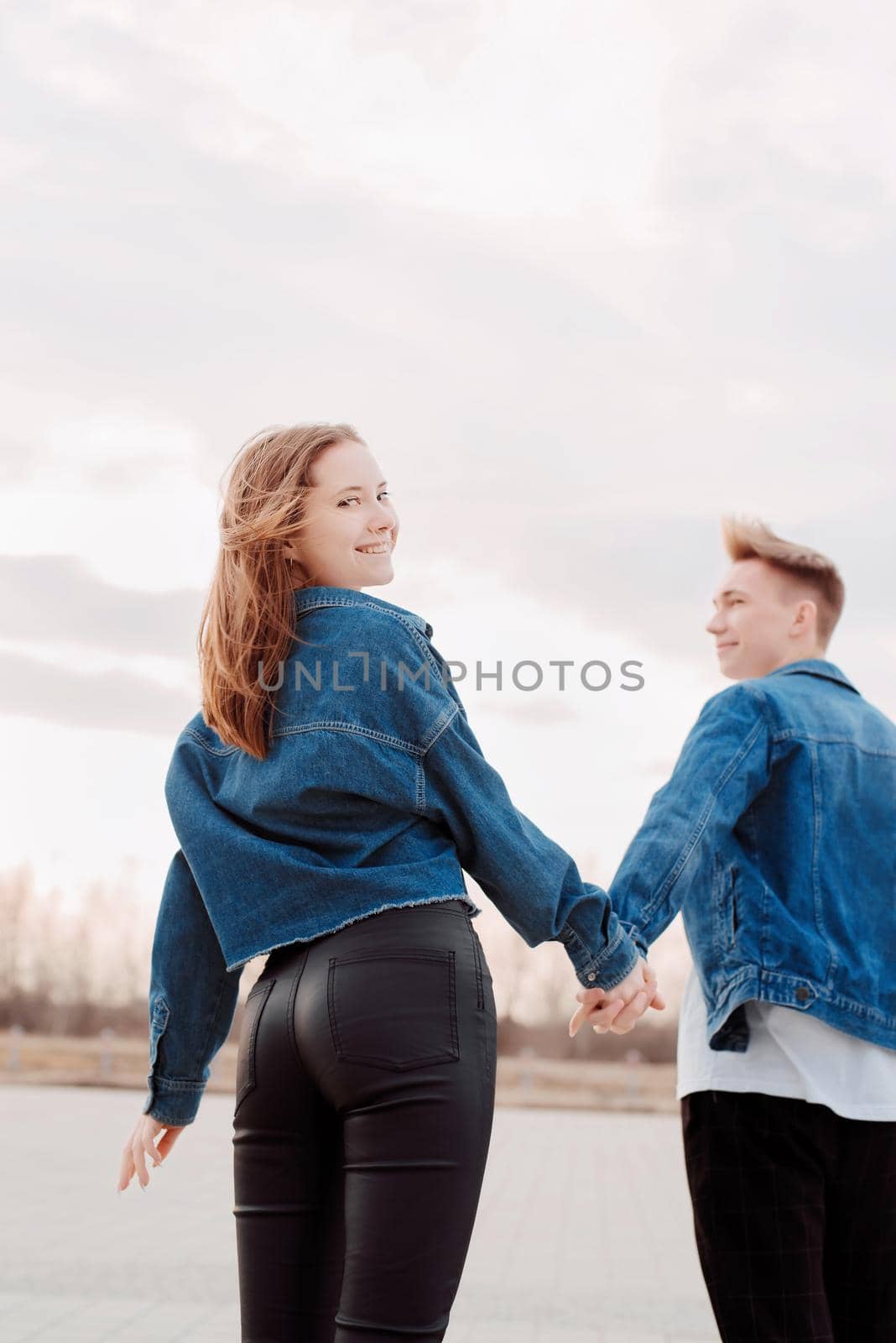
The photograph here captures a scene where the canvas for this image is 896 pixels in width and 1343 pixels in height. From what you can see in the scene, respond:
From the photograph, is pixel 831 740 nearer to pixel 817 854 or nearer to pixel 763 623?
pixel 817 854

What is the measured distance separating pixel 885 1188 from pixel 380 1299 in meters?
1.15

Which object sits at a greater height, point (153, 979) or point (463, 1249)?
point (153, 979)

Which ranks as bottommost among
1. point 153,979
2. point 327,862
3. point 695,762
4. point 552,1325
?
point 552,1325

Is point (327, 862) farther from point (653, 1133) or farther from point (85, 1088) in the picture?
point (85, 1088)

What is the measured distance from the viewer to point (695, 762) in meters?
2.83

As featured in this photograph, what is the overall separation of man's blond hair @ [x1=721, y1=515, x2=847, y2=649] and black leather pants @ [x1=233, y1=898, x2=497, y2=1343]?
1.38 meters

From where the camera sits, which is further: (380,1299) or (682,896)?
(682,896)

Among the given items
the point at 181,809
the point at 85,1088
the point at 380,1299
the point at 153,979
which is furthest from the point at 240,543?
the point at 85,1088

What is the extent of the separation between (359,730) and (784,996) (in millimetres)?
1068

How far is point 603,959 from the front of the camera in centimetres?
233

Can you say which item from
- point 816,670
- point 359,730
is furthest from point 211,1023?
point 816,670

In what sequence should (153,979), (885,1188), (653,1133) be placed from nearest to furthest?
(153,979) → (885,1188) → (653,1133)

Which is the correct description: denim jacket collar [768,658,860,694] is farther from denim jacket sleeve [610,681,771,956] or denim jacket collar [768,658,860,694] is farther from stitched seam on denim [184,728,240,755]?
stitched seam on denim [184,728,240,755]

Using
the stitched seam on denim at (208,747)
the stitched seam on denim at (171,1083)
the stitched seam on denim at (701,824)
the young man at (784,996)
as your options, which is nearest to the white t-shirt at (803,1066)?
the young man at (784,996)
